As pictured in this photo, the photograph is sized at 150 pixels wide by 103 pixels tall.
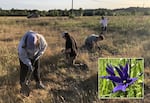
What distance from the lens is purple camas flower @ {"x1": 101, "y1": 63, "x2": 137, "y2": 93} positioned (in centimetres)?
466

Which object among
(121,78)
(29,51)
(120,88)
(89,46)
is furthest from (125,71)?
(89,46)

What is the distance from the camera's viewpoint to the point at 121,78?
184 inches

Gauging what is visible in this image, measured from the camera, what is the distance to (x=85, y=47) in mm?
10875

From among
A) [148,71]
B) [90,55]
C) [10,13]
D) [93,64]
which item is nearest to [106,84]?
[148,71]

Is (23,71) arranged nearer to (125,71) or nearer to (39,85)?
(39,85)

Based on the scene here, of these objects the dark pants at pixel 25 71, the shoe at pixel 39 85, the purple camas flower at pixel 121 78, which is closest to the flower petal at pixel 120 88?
the purple camas flower at pixel 121 78

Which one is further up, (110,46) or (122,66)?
(122,66)

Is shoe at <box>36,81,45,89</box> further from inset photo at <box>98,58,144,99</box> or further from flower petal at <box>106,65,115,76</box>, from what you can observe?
flower petal at <box>106,65,115,76</box>

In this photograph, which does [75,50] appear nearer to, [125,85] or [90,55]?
[90,55]

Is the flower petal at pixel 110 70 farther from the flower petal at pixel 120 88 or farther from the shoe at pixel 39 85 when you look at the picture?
the shoe at pixel 39 85

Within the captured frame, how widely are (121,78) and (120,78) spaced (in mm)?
11

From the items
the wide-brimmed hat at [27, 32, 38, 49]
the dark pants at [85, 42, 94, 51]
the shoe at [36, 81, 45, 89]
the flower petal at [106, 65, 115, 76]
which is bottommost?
the shoe at [36, 81, 45, 89]

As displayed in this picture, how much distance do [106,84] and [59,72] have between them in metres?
3.47

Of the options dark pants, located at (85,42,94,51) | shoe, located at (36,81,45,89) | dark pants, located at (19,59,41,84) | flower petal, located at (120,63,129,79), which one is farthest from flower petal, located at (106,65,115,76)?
dark pants, located at (85,42,94,51)
